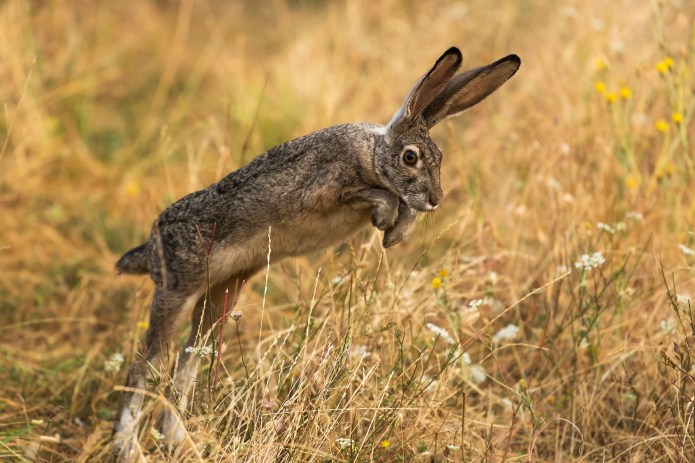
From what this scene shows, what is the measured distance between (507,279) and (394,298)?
100cm

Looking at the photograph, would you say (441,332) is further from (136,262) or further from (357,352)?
(136,262)

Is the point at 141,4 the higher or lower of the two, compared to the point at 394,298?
higher

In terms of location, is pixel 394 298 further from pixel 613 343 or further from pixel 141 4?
pixel 141 4

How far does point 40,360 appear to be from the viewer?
512 cm

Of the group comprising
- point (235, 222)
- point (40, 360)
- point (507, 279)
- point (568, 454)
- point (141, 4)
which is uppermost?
point (141, 4)

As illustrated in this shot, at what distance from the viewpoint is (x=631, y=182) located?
533 cm

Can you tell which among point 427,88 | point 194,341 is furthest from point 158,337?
point 427,88

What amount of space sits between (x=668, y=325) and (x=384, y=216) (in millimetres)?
1346

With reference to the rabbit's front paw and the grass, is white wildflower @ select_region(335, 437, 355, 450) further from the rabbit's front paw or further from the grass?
the rabbit's front paw

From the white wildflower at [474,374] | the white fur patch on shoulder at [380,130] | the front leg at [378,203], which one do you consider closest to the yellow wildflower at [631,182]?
the white wildflower at [474,374]

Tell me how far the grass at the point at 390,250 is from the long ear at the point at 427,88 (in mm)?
501

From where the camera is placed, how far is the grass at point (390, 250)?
3.81 metres

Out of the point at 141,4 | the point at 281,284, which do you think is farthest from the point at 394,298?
the point at 141,4

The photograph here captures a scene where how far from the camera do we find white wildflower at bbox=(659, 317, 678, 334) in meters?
4.06
